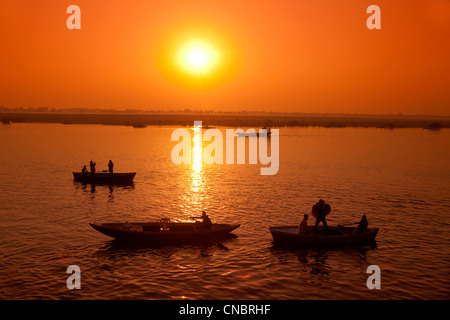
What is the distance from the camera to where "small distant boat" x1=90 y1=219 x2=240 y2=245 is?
24812 millimetres

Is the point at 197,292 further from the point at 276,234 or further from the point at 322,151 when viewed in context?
the point at 322,151

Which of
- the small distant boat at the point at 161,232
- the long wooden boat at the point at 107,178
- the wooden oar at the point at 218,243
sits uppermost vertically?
the long wooden boat at the point at 107,178

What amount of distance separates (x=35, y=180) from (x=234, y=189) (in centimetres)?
2393

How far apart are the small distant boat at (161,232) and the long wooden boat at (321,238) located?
339 cm

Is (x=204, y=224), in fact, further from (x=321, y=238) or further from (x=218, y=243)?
(x=321, y=238)

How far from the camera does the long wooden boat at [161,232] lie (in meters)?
24.8

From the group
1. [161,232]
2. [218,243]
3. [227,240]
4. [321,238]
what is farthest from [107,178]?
[321,238]

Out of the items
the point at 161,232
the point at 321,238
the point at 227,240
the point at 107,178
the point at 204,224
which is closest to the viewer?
the point at 321,238

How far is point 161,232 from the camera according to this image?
2503 cm

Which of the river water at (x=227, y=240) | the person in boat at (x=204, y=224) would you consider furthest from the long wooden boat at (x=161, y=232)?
the river water at (x=227, y=240)

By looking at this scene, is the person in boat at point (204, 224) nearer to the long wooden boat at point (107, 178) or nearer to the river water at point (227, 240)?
the river water at point (227, 240)

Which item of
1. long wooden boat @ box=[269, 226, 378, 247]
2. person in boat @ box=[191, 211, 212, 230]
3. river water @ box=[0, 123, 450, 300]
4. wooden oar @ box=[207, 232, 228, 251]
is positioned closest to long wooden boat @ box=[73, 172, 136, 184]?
river water @ box=[0, 123, 450, 300]

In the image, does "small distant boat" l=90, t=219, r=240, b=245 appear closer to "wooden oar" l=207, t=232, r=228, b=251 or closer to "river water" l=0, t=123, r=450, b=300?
"wooden oar" l=207, t=232, r=228, b=251

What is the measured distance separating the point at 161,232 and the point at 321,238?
9.86 metres
